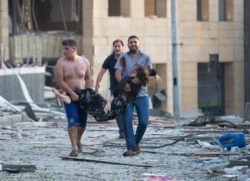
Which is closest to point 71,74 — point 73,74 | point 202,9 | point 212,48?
point 73,74

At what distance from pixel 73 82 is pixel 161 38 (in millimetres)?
25483

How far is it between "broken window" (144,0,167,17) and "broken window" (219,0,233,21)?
354 centimetres

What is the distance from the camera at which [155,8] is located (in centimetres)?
4122

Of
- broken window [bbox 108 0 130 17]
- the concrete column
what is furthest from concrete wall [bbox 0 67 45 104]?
broken window [bbox 108 0 130 17]

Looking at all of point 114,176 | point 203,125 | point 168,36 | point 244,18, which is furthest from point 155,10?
point 114,176

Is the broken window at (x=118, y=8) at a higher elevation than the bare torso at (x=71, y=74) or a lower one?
lower

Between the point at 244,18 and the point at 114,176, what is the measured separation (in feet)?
104

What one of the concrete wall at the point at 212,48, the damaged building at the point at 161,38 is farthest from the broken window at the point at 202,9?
the concrete wall at the point at 212,48

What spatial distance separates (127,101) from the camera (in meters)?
14.9

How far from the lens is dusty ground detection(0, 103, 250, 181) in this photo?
41.3 feet

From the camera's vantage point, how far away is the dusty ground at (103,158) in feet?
41.3

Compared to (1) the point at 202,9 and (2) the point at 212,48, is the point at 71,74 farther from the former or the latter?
(2) the point at 212,48

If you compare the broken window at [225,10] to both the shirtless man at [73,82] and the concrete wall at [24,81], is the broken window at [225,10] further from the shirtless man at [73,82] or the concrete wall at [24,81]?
the shirtless man at [73,82]

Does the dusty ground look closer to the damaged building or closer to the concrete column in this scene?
the damaged building
